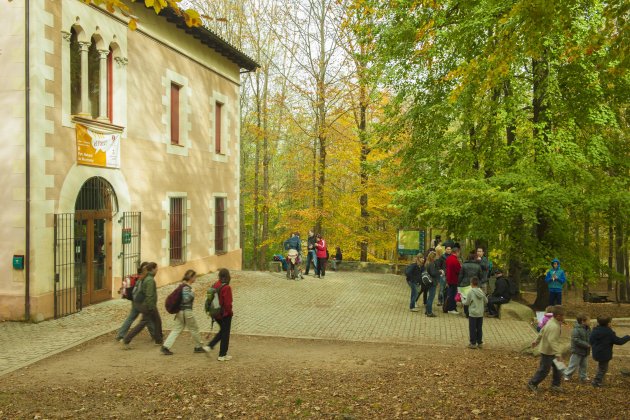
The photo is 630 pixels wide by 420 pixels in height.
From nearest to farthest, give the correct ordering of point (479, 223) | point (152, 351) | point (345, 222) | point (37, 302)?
point (152, 351) < point (37, 302) < point (479, 223) < point (345, 222)

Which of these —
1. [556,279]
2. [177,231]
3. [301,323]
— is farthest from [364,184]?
[301,323]

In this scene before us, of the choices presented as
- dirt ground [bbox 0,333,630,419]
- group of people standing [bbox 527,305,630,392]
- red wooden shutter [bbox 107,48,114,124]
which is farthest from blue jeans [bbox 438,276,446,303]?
red wooden shutter [bbox 107,48,114,124]

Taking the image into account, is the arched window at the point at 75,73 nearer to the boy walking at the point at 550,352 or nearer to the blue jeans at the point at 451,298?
the blue jeans at the point at 451,298

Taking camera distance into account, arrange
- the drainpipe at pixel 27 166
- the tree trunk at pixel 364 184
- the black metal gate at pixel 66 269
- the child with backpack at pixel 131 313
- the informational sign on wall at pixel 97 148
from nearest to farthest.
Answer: the child with backpack at pixel 131 313 < the drainpipe at pixel 27 166 < the black metal gate at pixel 66 269 < the informational sign on wall at pixel 97 148 < the tree trunk at pixel 364 184

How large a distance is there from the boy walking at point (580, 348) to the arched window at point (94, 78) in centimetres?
1196

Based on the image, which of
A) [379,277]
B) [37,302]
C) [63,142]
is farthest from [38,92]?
[379,277]

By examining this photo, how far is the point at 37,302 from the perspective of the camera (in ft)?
39.7

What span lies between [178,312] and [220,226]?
12.9m

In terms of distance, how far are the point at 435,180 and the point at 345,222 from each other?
13536 mm

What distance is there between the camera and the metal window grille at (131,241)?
1541 centimetres

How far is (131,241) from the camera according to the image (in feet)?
51.7

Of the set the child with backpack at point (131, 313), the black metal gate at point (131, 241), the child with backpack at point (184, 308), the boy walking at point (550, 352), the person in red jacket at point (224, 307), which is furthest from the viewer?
the black metal gate at point (131, 241)

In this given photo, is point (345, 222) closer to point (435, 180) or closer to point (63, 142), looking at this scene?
point (435, 180)

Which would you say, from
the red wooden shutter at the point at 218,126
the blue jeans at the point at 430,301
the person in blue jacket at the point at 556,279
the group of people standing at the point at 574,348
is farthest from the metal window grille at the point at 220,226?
the group of people standing at the point at 574,348
